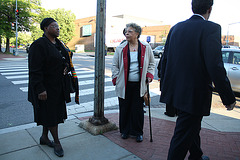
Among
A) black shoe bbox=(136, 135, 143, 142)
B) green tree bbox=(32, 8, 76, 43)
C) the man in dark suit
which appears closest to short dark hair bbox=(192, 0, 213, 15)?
the man in dark suit

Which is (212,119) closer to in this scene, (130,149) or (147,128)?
(147,128)

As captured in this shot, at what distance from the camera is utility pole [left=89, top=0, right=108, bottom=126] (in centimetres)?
349

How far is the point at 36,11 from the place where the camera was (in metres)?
28.7

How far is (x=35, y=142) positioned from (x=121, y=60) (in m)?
1.97

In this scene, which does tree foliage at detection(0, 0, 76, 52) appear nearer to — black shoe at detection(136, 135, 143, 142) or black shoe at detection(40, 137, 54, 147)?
black shoe at detection(40, 137, 54, 147)

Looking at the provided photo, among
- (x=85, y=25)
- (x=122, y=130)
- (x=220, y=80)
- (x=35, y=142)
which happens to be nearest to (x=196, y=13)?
(x=220, y=80)

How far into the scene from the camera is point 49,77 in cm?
275

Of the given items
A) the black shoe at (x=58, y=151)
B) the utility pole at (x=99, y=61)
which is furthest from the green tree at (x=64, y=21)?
the black shoe at (x=58, y=151)

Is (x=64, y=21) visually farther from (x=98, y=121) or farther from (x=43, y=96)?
(x=43, y=96)

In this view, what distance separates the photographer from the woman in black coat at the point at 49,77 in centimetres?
261

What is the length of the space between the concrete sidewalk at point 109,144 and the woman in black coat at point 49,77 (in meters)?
0.33

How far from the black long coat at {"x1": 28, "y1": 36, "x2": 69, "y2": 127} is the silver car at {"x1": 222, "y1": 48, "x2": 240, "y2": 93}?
252 inches

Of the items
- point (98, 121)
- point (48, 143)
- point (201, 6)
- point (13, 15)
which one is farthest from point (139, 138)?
point (13, 15)

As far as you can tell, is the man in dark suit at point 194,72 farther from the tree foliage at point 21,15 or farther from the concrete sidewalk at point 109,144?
the tree foliage at point 21,15
